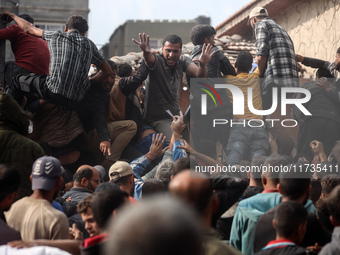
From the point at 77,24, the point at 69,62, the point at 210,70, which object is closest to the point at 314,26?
the point at 210,70

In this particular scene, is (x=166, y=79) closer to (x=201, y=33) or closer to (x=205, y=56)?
(x=205, y=56)

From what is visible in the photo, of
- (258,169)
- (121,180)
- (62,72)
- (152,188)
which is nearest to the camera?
(152,188)

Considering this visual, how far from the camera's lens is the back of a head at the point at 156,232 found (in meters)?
1.68

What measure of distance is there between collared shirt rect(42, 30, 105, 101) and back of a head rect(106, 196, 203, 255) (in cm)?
543

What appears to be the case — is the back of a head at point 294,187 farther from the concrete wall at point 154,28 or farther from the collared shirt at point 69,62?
the concrete wall at point 154,28

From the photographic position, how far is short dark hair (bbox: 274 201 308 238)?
3873mm

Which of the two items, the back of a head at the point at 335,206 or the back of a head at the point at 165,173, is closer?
the back of a head at the point at 335,206

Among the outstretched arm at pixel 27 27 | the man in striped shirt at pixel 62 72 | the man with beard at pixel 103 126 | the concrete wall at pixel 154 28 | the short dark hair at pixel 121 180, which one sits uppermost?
the concrete wall at pixel 154 28

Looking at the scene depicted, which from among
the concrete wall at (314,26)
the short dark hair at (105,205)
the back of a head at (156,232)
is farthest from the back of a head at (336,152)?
the back of a head at (156,232)

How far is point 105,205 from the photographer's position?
12.0ft

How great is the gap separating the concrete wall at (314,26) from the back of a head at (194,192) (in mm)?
9351

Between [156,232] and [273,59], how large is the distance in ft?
20.7

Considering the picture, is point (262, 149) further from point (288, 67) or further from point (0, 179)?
point (0, 179)

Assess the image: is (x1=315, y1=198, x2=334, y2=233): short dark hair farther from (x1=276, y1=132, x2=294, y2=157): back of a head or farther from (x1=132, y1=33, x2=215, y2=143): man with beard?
(x1=132, y1=33, x2=215, y2=143): man with beard
